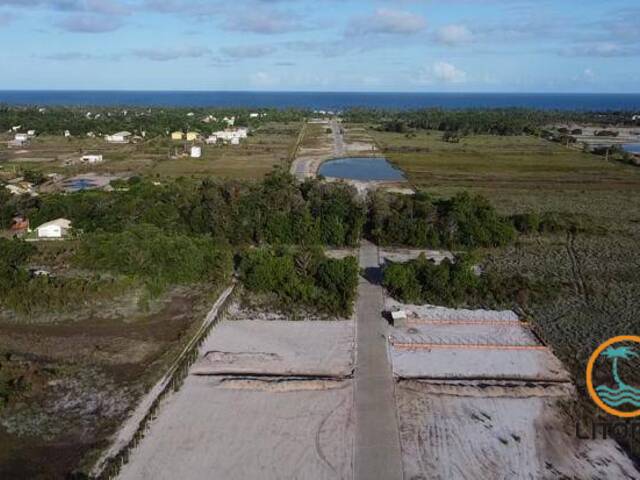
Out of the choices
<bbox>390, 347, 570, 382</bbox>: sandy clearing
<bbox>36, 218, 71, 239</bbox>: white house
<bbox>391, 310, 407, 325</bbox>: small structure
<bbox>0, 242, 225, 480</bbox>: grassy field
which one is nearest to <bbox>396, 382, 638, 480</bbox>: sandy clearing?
<bbox>390, 347, 570, 382</bbox>: sandy clearing

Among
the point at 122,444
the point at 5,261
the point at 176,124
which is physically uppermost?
the point at 176,124

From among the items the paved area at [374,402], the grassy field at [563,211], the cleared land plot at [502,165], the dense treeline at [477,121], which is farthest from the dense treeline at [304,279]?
the dense treeline at [477,121]

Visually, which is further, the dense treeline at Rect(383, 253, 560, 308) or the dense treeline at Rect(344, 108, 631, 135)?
the dense treeline at Rect(344, 108, 631, 135)

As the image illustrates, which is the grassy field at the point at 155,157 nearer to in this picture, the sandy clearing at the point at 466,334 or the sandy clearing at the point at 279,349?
the sandy clearing at the point at 279,349

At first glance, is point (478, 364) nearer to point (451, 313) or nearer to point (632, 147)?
point (451, 313)

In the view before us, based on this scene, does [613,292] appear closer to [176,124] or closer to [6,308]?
[6,308]

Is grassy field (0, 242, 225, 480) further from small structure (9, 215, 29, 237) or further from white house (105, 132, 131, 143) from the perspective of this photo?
white house (105, 132, 131, 143)

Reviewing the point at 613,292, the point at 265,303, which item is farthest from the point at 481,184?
the point at 265,303
